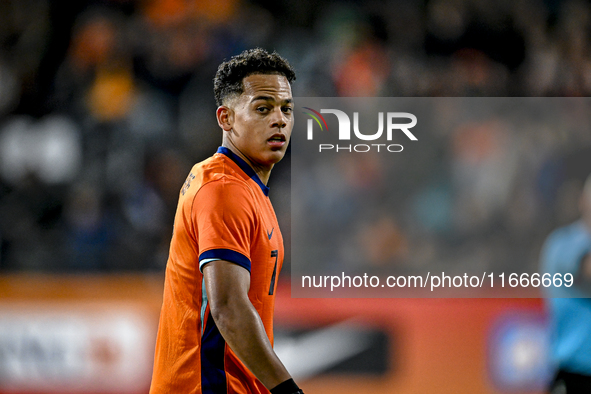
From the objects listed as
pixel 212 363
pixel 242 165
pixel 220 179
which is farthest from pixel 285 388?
pixel 242 165

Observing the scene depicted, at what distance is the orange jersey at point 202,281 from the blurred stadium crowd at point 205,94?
11.3ft

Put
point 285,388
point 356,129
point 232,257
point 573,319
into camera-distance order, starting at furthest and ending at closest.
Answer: point 356,129
point 573,319
point 232,257
point 285,388

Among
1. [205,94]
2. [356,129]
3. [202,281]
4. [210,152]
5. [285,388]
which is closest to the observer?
[285,388]

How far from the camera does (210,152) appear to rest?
21.6 feet

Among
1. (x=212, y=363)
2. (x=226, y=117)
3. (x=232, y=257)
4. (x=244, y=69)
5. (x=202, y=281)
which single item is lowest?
(x=212, y=363)

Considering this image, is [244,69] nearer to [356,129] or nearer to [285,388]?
[285,388]

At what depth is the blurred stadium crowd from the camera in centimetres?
627

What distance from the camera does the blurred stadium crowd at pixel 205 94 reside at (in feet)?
20.6

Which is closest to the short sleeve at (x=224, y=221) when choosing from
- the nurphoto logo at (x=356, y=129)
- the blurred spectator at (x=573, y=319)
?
the blurred spectator at (x=573, y=319)

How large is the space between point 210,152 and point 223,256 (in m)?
4.46

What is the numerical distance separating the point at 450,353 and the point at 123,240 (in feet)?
10.1

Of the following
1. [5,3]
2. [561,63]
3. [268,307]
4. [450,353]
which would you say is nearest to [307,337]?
[450,353]

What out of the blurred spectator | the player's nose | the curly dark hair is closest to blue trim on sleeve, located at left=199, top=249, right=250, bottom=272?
the player's nose

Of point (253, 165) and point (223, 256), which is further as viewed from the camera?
point (253, 165)
